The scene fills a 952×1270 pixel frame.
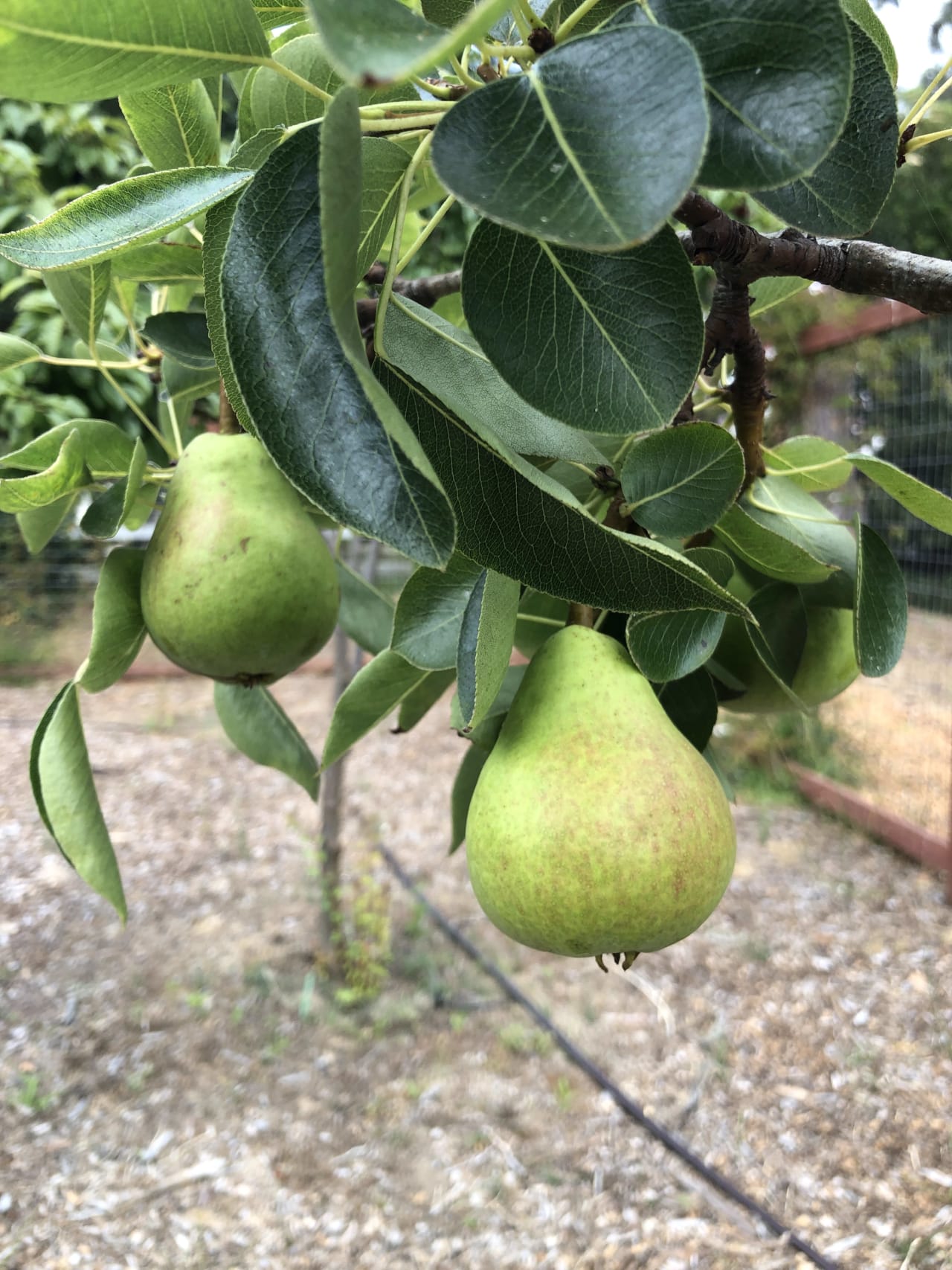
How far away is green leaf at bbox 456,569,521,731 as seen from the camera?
14.9 inches

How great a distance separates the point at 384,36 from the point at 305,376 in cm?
10

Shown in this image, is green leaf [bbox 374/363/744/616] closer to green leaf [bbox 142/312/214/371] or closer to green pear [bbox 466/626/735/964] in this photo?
green pear [bbox 466/626/735/964]

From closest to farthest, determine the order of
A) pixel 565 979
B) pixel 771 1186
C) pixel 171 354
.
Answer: pixel 171 354
pixel 771 1186
pixel 565 979

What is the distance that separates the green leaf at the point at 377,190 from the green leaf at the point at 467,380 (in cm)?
3

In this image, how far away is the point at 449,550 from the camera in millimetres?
279

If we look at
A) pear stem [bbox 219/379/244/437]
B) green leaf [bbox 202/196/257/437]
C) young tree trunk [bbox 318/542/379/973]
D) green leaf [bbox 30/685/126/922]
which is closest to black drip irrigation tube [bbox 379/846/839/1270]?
young tree trunk [bbox 318/542/379/973]

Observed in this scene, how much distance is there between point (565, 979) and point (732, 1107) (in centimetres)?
43

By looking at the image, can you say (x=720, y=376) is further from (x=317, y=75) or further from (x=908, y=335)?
(x=908, y=335)

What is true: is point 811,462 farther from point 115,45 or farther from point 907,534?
point 907,534

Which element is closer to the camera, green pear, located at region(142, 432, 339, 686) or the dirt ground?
green pear, located at region(142, 432, 339, 686)

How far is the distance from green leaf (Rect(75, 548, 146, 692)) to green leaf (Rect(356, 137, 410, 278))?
0.94 ft

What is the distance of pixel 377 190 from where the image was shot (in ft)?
1.04

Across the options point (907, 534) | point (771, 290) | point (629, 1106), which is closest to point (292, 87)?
point (771, 290)

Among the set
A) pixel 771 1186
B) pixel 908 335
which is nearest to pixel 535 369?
pixel 771 1186
